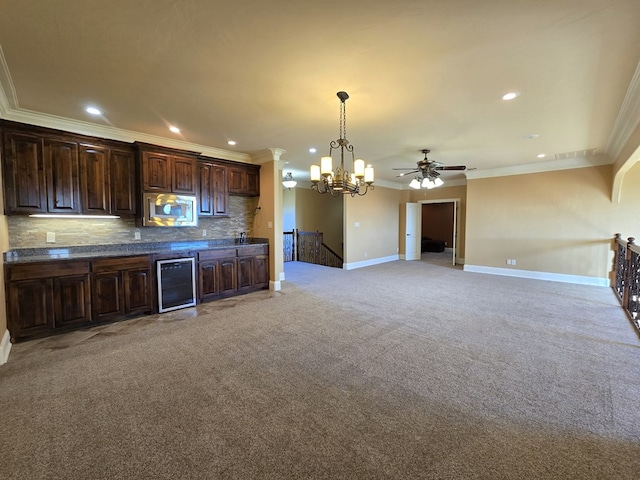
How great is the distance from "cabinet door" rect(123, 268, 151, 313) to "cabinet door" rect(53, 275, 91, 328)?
42 cm

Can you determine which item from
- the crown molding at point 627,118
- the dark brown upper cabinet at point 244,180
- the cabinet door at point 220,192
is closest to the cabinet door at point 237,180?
the dark brown upper cabinet at point 244,180

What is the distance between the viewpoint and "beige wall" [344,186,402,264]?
8062 millimetres

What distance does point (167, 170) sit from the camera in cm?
450

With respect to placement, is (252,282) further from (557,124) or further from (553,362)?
(557,124)

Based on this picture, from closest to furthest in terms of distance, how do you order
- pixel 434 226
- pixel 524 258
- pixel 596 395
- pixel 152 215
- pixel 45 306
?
pixel 596 395, pixel 45 306, pixel 152 215, pixel 524 258, pixel 434 226

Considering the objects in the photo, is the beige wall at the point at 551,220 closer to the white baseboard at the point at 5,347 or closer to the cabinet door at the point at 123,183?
the cabinet door at the point at 123,183

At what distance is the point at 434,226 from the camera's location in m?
13.6

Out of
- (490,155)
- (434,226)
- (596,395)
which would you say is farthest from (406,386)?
(434,226)

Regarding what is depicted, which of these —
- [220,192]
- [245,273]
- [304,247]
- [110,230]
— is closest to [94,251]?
[110,230]

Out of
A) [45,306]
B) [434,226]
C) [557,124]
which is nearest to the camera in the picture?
[45,306]

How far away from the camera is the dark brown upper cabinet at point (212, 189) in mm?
5012

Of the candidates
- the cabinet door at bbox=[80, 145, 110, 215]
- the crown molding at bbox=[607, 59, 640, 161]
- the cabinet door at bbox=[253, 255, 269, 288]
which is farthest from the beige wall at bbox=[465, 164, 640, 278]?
the cabinet door at bbox=[80, 145, 110, 215]

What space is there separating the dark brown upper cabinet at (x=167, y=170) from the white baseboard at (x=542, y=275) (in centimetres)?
696

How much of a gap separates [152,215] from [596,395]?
5441 millimetres
